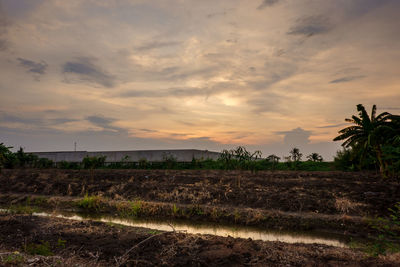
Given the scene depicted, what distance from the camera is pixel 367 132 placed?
16109mm

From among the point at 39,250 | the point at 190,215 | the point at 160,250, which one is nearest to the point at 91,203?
the point at 190,215

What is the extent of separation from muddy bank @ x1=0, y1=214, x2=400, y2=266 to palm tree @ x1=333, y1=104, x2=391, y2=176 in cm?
1132

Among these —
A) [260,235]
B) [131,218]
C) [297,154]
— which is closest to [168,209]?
[131,218]

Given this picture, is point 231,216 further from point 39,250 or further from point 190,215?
point 39,250

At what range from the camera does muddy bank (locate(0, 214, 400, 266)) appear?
523 centimetres

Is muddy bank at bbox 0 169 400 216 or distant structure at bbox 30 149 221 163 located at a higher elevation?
distant structure at bbox 30 149 221 163

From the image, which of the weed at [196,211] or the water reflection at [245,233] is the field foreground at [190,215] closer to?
the weed at [196,211]

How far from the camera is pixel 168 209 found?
442 inches

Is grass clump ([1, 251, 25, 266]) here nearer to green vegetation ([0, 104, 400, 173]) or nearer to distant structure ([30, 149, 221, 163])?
green vegetation ([0, 104, 400, 173])

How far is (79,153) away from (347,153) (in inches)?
1236

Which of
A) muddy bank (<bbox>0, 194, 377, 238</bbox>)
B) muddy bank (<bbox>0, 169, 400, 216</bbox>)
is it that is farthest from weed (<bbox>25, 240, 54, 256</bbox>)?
muddy bank (<bbox>0, 169, 400, 216</bbox>)

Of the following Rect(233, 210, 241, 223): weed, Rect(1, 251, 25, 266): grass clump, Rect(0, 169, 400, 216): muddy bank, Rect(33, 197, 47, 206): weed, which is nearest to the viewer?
Rect(1, 251, 25, 266): grass clump

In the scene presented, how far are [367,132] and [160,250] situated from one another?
14423 millimetres

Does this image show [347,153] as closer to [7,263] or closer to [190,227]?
[190,227]
